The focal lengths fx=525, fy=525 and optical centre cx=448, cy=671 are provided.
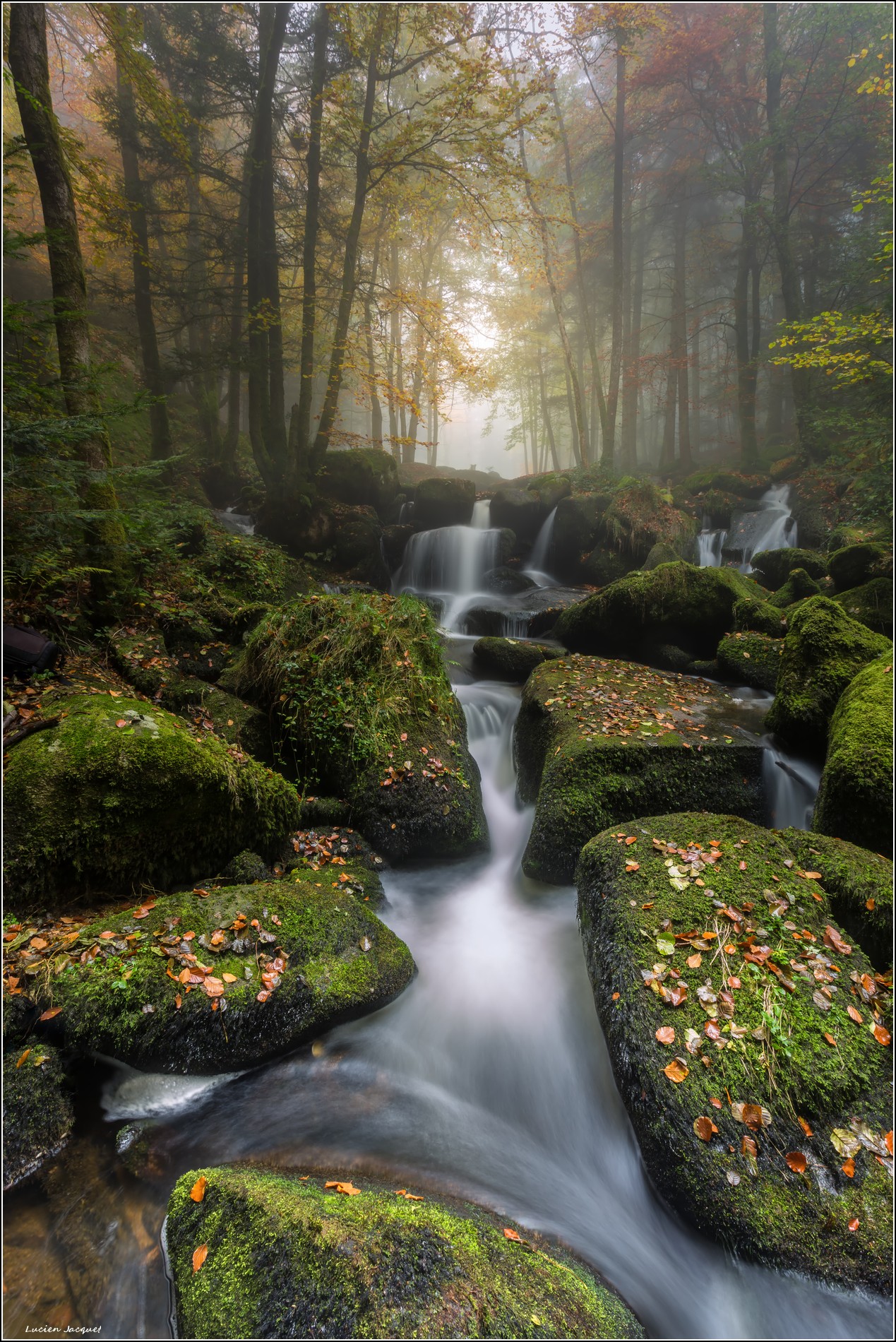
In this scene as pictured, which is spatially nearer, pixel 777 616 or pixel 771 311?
pixel 777 616

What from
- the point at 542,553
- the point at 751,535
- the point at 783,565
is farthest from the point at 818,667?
the point at 542,553

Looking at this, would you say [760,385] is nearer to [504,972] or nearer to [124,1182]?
[504,972]

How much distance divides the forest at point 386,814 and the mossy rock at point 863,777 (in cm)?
3

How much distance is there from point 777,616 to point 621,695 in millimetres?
3128

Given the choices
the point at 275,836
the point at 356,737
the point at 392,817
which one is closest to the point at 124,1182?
the point at 275,836

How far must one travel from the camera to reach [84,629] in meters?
4.85

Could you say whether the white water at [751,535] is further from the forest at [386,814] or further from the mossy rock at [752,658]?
the mossy rock at [752,658]

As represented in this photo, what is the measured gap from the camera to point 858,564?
7.06 meters

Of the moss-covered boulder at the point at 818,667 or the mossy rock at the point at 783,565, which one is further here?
the mossy rock at the point at 783,565

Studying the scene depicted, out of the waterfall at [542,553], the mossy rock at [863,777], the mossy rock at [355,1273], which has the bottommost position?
the mossy rock at [355,1273]

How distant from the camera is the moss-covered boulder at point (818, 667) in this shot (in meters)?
4.85

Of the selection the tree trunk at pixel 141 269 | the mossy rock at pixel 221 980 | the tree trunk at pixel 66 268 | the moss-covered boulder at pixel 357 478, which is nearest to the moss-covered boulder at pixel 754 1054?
the mossy rock at pixel 221 980

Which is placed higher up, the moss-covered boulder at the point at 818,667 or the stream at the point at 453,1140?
the moss-covered boulder at the point at 818,667

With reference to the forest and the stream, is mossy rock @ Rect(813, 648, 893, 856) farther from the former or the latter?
the stream
